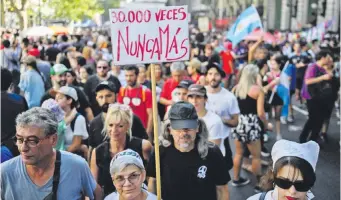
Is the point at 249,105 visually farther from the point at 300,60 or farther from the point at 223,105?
the point at 300,60

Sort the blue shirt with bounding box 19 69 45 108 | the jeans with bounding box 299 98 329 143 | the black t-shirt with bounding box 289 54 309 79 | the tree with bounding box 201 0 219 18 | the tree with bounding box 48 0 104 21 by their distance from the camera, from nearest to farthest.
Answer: the blue shirt with bounding box 19 69 45 108 < the jeans with bounding box 299 98 329 143 < the black t-shirt with bounding box 289 54 309 79 < the tree with bounding box 48 0 104 21 < the tree with bounding box 201 0 219 18

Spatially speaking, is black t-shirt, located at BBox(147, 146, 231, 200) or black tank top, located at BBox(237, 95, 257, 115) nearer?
black t-shirt, located at BBox(147, 146, 231, 200)

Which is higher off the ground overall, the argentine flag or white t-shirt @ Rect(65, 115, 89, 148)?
the argentine flag

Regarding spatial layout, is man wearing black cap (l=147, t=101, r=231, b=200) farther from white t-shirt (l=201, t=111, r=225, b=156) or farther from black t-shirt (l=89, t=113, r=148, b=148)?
white t-shirt (l=201, t=111, r=225, b=156)

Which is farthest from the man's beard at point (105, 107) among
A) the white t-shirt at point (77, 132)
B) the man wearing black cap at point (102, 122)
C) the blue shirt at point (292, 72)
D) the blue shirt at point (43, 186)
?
the blue shirt at point (292, 72)

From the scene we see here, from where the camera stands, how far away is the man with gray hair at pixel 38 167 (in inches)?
124

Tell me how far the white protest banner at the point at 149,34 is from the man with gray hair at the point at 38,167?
0.79 m

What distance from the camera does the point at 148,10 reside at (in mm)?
→ 3725

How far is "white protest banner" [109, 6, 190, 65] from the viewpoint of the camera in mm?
3723

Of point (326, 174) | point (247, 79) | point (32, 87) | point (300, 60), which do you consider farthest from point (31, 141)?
point (300, 60)

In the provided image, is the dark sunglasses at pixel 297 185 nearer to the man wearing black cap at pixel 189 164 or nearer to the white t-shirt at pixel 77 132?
the man wearing black cap at pixel 189 164

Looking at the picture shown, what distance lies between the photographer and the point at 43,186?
3.19 metres

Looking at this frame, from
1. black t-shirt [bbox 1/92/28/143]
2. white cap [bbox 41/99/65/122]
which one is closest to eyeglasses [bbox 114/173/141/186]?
white cap [bbox 41/99/65/122]

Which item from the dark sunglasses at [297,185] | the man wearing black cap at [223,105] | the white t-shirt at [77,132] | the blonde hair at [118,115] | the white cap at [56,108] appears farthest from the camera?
the man wearing black cap at [223,105]
